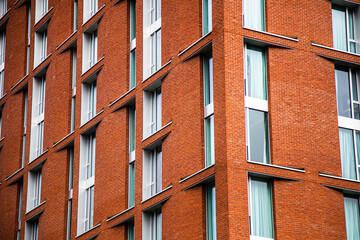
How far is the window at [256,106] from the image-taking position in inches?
1294

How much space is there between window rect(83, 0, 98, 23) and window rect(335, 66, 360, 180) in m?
16.3

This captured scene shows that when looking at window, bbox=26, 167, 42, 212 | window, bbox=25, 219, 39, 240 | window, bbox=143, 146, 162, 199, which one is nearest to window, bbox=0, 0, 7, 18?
window, bbox=26, 167, 42, 212

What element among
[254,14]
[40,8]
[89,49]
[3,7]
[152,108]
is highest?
[3,7]

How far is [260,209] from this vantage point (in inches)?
1262

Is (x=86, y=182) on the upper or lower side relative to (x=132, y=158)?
upper

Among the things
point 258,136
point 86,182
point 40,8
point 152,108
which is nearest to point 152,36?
point 152,108

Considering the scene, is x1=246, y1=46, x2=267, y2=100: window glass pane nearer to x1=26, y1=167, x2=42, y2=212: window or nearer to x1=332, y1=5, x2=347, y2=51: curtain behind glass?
x1=332, y1=5, x2=347, y2=51: curtain behind glass

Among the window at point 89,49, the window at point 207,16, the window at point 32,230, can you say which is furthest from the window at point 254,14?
the window at point 32,230

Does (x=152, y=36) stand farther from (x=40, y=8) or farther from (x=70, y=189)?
(x=40, y=8)

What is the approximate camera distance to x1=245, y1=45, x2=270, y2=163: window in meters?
32.9

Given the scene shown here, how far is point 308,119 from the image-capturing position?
111 feet

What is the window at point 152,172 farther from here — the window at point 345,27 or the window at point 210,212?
the window at point 345,27

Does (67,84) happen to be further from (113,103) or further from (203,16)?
(203,16)

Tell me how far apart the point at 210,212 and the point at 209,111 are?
411cm
